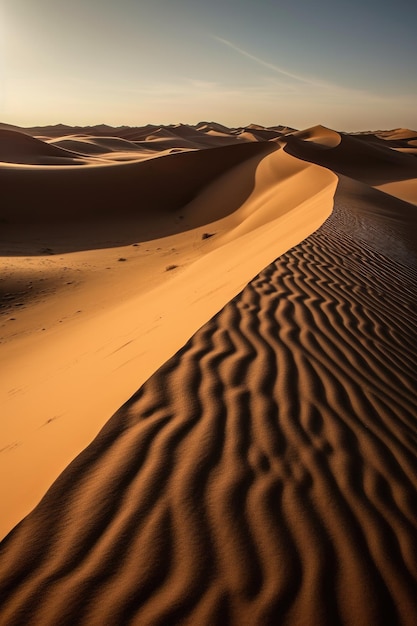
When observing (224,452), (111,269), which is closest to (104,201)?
(111,269)

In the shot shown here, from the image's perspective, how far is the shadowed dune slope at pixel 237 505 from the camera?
1.53m

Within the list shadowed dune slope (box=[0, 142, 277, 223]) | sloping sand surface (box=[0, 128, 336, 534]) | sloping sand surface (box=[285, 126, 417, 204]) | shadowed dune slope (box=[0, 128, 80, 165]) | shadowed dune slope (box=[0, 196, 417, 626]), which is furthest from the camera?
sloping sand surface (box=[285, 126, 417, 204])

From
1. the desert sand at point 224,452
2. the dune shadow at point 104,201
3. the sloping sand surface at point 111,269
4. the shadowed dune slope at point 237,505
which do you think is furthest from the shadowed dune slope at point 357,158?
the shadowed dune slope at point 237,505

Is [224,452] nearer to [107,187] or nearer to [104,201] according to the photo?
[104,201]

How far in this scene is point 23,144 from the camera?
101ft

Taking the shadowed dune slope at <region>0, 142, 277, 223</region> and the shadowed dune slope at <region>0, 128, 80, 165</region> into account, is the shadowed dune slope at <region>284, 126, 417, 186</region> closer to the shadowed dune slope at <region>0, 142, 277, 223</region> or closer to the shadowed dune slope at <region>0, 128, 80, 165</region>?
the shadowed dune slope at <region>0, 142, 277, 223</region>

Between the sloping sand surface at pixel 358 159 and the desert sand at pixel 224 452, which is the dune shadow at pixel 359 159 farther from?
the desert sand at pixel 224 452

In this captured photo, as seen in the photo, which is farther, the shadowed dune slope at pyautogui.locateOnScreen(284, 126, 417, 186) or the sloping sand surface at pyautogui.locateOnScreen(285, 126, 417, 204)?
the shadowed dune slope at pyautogui.locateOnScreen(284, 126, 417, 186)

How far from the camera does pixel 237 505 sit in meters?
1.87

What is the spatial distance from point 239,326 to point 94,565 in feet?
7.08

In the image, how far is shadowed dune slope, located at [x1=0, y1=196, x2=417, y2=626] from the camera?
1.53 metres

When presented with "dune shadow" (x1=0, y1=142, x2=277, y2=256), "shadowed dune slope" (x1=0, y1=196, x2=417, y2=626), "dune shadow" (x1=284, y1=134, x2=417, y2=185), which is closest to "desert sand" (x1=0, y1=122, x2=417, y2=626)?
"shadowed dune slope" (x1=0, y1=196, x2=417, y2=626)

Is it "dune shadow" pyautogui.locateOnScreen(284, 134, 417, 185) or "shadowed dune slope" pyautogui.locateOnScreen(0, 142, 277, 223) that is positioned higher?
"dune shadow" pyautogui.locateOnScreen(284, 134, 417, 185)

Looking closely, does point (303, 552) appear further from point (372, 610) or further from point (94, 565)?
point (94, 565)
